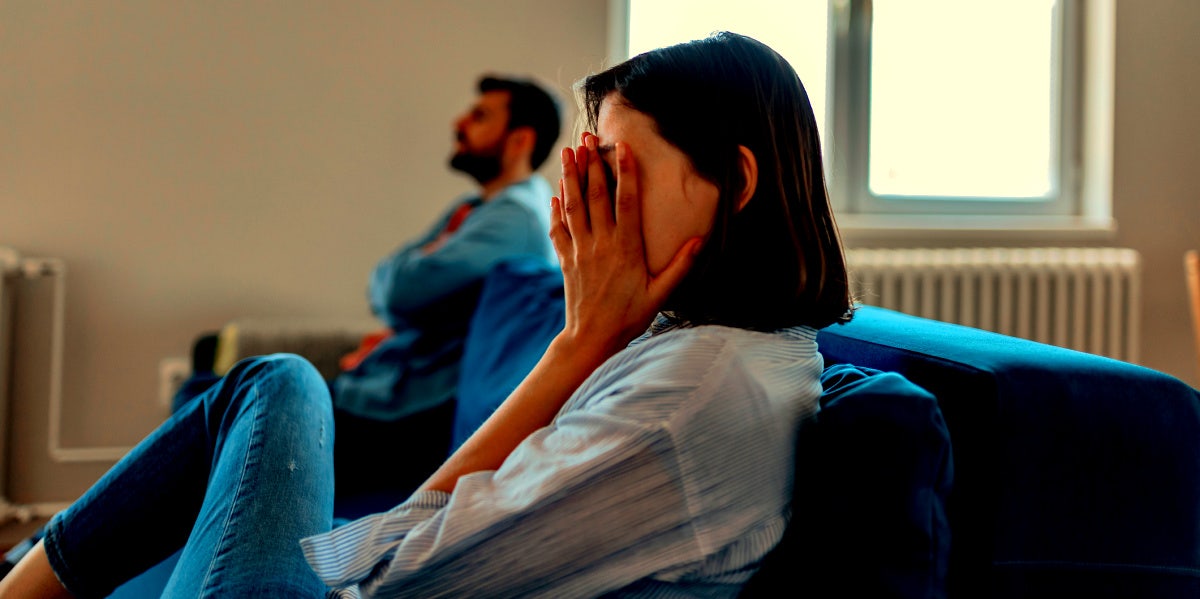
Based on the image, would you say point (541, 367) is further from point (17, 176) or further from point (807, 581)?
point (17, 176)

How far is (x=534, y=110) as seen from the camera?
244 centimetres

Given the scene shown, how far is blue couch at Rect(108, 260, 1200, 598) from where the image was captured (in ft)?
2.07

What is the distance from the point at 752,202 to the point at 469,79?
2.21 m

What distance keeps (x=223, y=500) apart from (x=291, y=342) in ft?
4.90

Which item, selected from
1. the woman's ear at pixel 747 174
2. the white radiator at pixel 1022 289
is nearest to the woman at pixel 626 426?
A: the woman's ear at pixel 747 174

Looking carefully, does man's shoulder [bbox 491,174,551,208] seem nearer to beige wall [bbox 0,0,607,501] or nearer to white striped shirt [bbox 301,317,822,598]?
beige wall [bbox 0,0,607,501]

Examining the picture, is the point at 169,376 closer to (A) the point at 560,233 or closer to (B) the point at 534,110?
(B) the point at 534,110

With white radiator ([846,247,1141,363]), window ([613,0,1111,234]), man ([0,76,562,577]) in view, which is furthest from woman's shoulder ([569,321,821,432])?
window ([613,0,1111,234])

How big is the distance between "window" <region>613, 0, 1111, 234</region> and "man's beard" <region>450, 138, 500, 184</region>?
33.3 inches

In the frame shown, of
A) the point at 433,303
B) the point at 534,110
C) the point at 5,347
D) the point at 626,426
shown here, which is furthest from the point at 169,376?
the point at 626,426

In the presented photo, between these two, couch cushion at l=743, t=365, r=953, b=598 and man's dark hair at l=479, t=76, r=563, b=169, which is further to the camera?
man's dark hair at l=479, t=76, r=563, b=169

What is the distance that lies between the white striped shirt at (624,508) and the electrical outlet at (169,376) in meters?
2.24

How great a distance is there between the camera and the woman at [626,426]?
0.63 meters

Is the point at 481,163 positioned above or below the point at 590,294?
above
